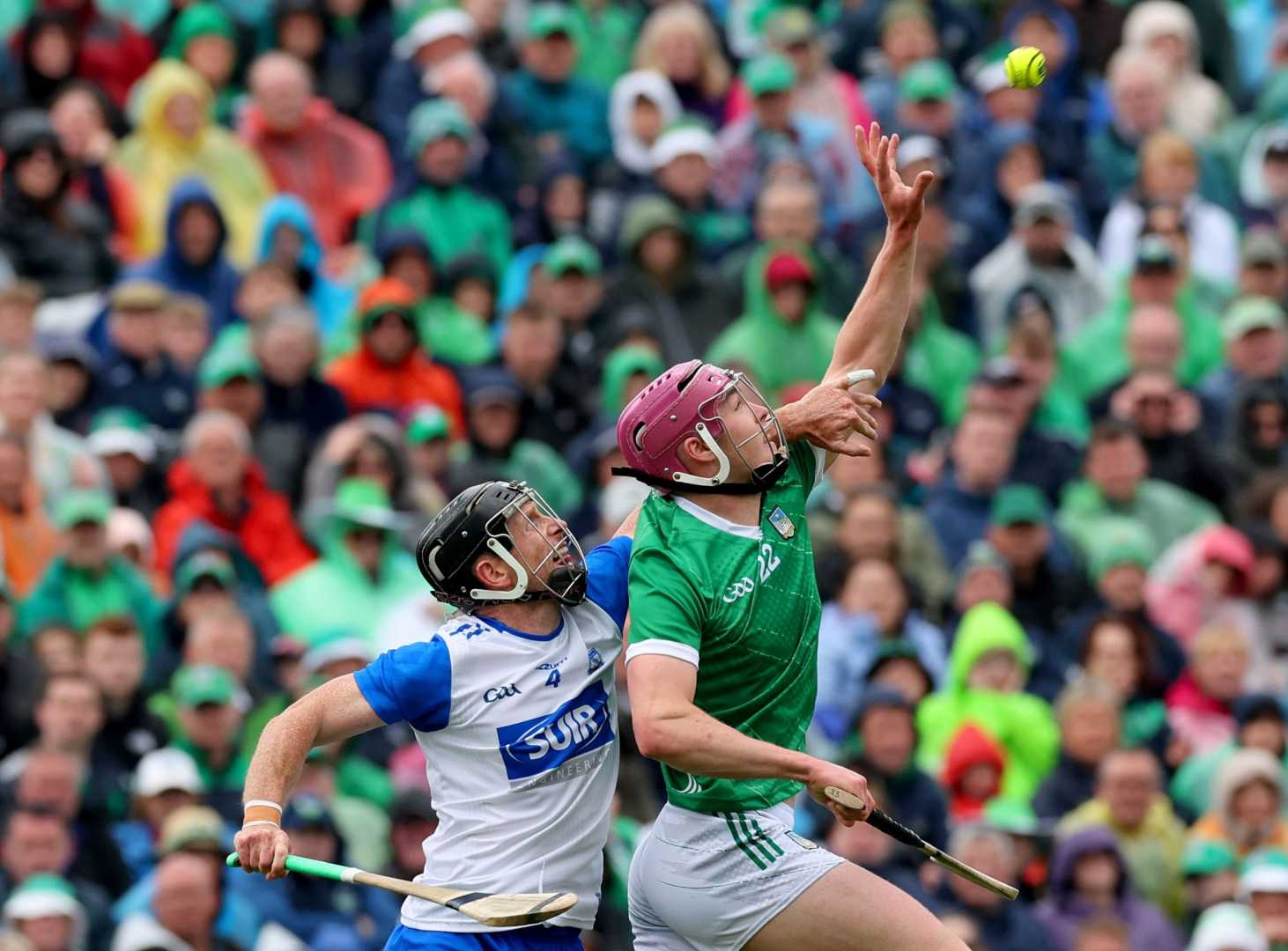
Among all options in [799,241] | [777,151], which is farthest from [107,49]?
[799,241]

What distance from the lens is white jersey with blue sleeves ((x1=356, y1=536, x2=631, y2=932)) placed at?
7324 millimetres

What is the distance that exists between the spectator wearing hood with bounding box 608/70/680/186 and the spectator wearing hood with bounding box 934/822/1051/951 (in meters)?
6.06

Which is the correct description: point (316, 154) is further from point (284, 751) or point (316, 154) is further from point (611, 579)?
point (284, 751)

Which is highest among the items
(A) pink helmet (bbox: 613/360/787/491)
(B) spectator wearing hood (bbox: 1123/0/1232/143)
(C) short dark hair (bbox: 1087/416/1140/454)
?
(B) spectator wearing hood (bbox: 1123/0/1232/143)

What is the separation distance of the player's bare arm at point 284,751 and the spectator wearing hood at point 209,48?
9.80 metres

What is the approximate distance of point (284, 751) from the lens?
7137 millimetres

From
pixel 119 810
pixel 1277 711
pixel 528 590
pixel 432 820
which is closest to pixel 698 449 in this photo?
pixel 528 590

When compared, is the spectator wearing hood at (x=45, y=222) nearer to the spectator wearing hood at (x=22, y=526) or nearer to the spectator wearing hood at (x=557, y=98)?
the spectator wearing hood at (x=22, y=526)

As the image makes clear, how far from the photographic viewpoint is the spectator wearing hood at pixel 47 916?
11.1 m

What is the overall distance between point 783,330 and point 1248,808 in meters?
4.02

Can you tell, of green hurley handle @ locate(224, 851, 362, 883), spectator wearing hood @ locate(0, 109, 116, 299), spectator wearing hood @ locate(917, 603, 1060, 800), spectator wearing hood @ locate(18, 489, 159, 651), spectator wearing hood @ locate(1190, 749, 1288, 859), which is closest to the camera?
green hurley handle @ locate(224, 851, 362, 883)

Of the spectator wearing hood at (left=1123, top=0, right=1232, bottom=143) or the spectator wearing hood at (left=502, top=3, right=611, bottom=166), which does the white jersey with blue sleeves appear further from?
the spectator wearing hood at (left=1123, top=0, right=1232, bottom=143)

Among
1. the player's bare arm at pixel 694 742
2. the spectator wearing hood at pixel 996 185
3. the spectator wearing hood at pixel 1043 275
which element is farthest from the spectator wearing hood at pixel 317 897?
the spectator wearing hood at pixel 996 185

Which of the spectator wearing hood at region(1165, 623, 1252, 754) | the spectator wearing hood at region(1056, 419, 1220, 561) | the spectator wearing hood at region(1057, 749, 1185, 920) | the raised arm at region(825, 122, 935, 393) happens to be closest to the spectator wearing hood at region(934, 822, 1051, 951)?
the spectator wearing hood at region(1057, 749, 1185, 920)
